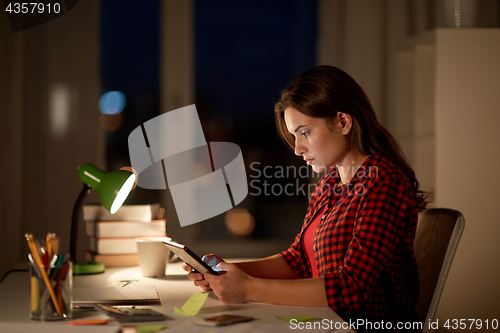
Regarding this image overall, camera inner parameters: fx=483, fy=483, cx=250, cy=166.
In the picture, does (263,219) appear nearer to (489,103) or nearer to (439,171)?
(439,171)

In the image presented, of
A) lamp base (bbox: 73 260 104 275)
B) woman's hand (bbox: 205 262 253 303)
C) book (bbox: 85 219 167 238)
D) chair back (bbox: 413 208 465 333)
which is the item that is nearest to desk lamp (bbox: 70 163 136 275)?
lamp base (bbox: 73 260 104 275)

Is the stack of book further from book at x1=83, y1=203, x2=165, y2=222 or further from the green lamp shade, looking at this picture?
the green lamp shade

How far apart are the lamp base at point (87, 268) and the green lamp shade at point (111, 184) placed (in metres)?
0.22

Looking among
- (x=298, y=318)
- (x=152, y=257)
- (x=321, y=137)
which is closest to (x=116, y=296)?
(x=152, y=257)

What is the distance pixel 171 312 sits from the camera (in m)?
1.10

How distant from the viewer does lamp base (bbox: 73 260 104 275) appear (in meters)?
1.68

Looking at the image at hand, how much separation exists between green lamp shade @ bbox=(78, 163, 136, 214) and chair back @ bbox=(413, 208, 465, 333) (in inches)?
38.0

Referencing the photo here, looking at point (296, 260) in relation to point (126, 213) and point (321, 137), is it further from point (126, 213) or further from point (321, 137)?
point (126, 213)

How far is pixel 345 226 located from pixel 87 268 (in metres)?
0.93

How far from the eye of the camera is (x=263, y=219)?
123 inches

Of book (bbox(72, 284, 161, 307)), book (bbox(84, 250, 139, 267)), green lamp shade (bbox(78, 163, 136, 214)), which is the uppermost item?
green lamp shade (bbox(78, 163, 136, 214))

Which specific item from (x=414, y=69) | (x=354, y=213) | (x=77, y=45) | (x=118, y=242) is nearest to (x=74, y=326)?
(x=354, y=213)

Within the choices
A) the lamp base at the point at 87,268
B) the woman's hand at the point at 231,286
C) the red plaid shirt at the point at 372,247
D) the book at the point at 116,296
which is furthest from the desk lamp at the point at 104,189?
the red plaid shirt at the point at 372,247

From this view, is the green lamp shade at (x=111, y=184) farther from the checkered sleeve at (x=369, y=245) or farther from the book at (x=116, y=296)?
the checkered sleeve at (x=369, y=245)
